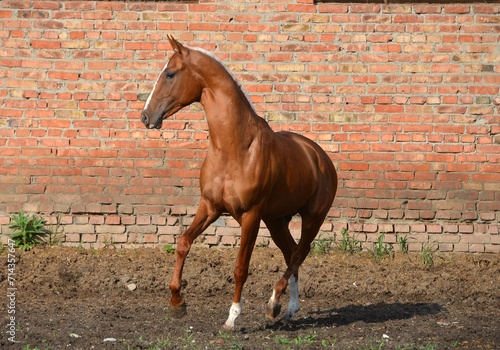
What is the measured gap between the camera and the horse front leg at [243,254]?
6.93 meters

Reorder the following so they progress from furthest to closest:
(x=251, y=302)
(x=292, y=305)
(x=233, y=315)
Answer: (x=251, y=302), (x=292, y=305), (x=233, y=315)

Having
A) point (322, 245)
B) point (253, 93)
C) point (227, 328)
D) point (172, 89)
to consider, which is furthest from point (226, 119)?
point (322, 245)

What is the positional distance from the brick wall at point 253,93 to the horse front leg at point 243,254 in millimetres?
3046

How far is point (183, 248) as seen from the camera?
6.92 metres

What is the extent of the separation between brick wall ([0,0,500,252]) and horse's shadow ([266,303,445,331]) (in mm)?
1827

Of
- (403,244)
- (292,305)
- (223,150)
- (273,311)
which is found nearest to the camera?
(223,150)

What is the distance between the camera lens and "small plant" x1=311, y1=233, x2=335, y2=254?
32.6ft

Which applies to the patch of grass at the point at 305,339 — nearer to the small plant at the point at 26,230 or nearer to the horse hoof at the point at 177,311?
the horse hoof at the point at 177,311

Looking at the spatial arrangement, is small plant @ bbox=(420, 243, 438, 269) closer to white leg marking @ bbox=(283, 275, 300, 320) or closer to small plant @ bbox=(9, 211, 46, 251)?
white leg marking @ bbox=(283, 275, 300, 320)

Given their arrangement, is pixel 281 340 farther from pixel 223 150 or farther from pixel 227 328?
pixel 223 150

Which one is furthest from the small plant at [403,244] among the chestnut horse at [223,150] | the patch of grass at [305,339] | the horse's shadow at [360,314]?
the patch of grass at [305,339]

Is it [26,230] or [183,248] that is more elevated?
[183,248]

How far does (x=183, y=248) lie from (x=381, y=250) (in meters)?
3.69

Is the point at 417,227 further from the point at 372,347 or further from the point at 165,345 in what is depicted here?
the point at 165,345
